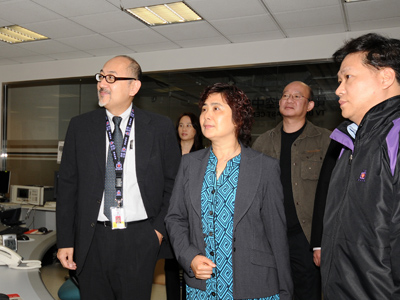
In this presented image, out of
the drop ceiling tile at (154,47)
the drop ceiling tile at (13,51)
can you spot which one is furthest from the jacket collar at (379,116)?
the drop ceiling tile at (13,51)

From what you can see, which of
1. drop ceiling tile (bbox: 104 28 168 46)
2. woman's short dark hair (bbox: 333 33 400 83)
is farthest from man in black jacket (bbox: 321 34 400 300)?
drop ceiling tile (bbox: 104 28 168 46)

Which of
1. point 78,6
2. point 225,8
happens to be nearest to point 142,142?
point 225,8

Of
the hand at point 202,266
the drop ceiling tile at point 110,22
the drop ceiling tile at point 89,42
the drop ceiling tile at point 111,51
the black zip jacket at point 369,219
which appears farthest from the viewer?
the drop ceiling tile at point 111,51

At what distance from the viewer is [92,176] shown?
1966mm

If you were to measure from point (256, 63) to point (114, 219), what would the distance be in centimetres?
420

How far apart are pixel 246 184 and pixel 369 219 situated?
0.58 m

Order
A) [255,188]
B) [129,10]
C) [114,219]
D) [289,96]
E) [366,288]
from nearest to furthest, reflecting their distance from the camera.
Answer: [366,288] < [255,188] < [114,219] < [289,96] < [129,10]

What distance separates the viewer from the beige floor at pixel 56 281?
164 inches

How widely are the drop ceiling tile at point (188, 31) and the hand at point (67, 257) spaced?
354cm

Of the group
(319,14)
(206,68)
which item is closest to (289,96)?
(319,14)

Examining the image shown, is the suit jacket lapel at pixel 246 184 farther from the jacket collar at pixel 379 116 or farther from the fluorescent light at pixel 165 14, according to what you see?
the fluorescent light at pixel 165 14

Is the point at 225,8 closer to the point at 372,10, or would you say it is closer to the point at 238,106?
the point at 372,10

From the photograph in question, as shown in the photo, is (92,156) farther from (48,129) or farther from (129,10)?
(48,129)

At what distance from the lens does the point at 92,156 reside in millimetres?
1986
